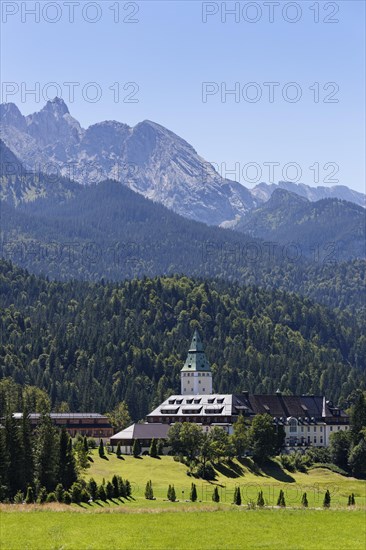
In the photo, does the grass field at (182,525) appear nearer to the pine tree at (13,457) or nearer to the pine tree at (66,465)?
the pine tree at (66,465)

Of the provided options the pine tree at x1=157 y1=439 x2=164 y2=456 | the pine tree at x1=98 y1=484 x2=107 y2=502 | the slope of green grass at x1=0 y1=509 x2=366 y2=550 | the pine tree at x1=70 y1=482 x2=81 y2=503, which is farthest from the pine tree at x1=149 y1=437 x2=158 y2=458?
the slope of green grass at x1=0 y1=509 x2=366 y2=550

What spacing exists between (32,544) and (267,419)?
337 feet

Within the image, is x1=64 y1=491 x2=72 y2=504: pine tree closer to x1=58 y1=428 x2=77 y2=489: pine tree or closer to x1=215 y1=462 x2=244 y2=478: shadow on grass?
x1=58 y1=428 x2=77 y2=489: pine tree

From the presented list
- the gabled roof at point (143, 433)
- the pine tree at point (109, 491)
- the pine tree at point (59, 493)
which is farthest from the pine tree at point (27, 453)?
the gabled roof at point (143, 433)

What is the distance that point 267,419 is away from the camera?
179 m

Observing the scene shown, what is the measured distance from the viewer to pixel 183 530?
296ft

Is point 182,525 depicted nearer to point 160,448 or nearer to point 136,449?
point 136,449

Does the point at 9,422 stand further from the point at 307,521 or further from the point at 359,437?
the point at 359,437

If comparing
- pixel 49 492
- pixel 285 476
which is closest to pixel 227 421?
pixel 285 476

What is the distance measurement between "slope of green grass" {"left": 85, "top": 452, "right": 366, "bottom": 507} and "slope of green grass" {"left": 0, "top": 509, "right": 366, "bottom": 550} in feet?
66.0

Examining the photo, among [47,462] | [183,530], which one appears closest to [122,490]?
[47,462]

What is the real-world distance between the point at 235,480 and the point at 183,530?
216ft

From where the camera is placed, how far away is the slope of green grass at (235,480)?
131m

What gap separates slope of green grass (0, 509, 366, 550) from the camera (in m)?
82.6
